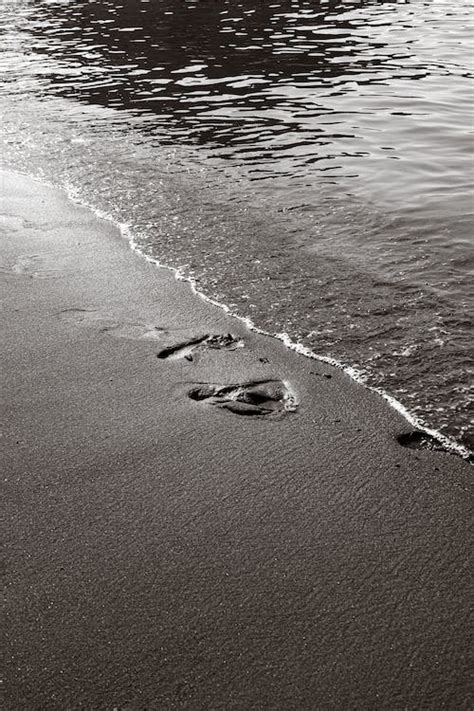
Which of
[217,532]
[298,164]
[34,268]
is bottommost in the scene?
[217,532]

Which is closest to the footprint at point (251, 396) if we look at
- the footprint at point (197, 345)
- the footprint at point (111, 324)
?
the footprint at point (197, 345)

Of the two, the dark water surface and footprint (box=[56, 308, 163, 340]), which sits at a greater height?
the dark water surface

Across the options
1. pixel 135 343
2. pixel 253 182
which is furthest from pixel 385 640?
pixel 253 182

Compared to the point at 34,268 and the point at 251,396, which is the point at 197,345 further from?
the point at 34,268

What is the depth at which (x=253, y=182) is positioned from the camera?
7.23 m

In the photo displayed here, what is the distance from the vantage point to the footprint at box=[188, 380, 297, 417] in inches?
145

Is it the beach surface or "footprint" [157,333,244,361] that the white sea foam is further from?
"footprint" [157,333,244,361]

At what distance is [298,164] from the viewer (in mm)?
7746

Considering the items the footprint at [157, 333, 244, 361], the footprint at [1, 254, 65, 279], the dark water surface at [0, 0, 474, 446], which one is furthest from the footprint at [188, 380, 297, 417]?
the footprint at [1, 254, 65, 279]

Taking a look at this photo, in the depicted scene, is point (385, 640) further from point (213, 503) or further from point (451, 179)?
point (451, 179)

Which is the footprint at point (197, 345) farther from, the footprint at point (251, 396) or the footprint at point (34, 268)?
the footprint at point (34, 268)

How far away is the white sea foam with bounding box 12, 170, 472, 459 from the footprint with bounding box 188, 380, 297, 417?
409 millimetres

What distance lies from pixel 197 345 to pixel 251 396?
684 millimetres

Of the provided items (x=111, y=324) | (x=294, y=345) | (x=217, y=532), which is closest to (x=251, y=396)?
(x=294, y=345)
